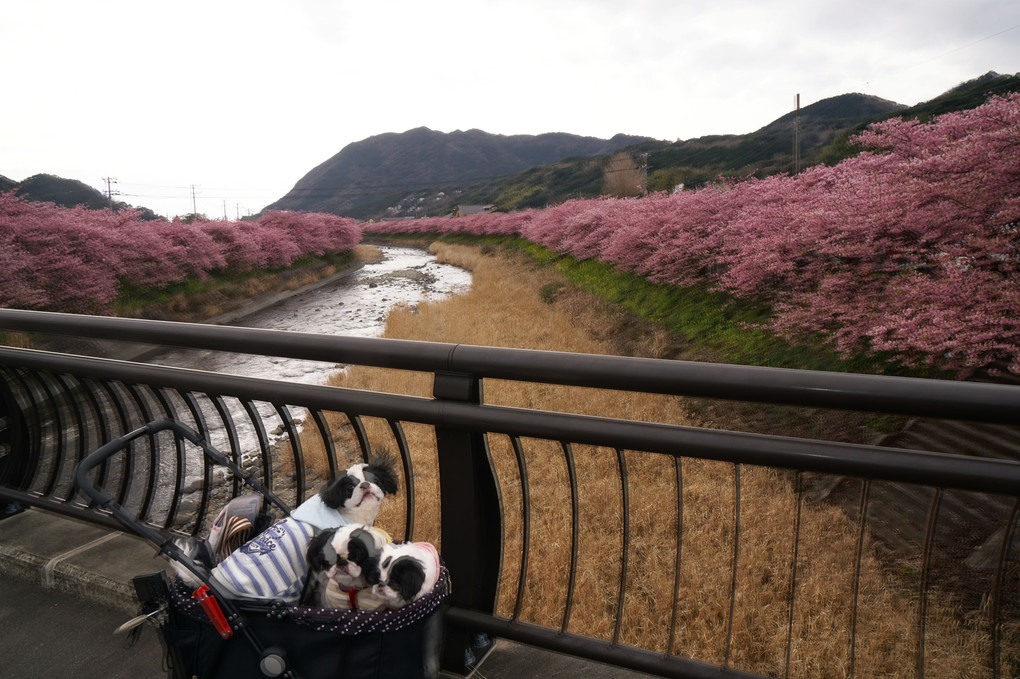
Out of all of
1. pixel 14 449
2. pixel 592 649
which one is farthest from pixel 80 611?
pixel 592 649

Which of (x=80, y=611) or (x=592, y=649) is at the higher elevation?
(x=592, y=649)

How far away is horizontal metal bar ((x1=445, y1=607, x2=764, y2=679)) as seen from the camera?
1607 millimetres

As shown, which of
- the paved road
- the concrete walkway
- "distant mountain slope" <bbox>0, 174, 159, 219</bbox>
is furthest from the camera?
"distant mountain slope" <bbox>0, 174, 159, 219</bbox>

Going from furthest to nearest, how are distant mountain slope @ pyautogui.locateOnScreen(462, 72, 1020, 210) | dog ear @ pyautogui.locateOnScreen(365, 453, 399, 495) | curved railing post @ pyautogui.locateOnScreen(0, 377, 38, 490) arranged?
distant mountain slope @ pyautogui.locateOnScreen(462, 72, 1020, 210) → curved railing post @ pyautogui.locateOnScreen(0, 377, 38, 490) → dog ear @ pyautogui.locateOnScreen(365, 453, 399, 495)

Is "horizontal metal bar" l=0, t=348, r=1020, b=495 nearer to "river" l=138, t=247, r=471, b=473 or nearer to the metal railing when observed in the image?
the metal railing

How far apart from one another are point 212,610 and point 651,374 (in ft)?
3.87

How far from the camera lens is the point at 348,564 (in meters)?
1.39

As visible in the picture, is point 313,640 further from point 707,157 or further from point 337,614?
point 707,157

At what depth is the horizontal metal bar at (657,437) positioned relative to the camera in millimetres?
1210

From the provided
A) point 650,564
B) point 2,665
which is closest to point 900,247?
point 650,564

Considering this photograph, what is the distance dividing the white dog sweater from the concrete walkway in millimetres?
772

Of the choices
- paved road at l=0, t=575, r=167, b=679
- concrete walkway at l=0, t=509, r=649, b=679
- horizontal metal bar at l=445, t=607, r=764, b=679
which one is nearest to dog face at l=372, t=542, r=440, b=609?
horizontal metal bar at l=445, t=607, r=764, b=679

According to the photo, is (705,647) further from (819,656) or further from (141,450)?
(141,450)

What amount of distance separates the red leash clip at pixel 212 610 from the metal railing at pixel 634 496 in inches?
23.5
